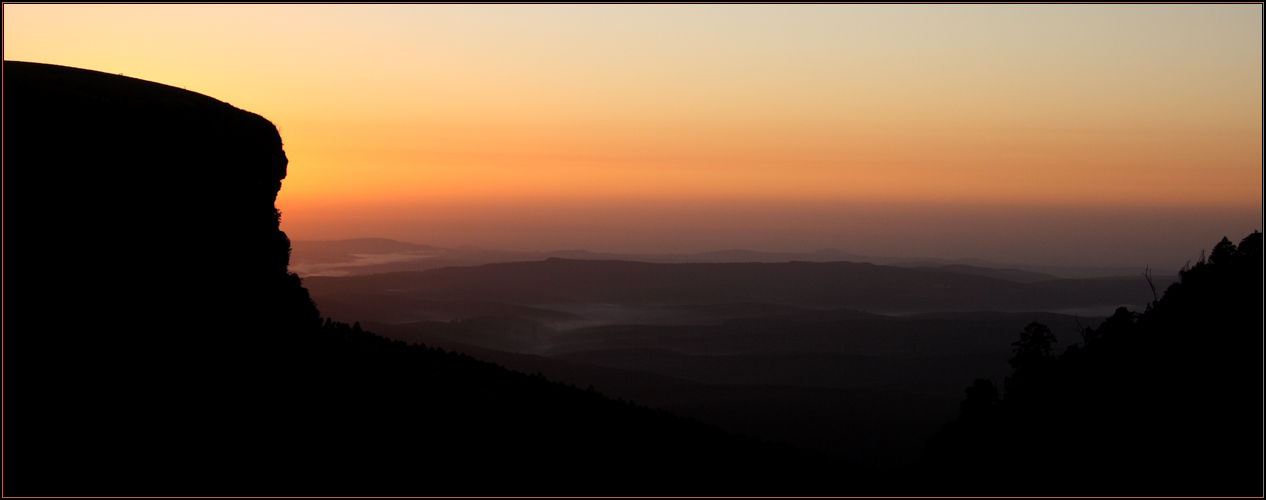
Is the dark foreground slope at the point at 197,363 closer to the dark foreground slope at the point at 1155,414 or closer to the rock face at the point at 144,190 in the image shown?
the rock face at the point at 144,190

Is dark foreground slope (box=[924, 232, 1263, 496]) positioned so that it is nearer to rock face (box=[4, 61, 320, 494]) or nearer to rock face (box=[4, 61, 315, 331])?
rock face (box=[4, 61, 320, 494])

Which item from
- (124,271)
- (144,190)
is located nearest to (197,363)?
(124,271)

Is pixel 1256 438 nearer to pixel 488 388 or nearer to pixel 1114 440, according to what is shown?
pixel 1114 440

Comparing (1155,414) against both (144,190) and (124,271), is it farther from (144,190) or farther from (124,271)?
(144,190)

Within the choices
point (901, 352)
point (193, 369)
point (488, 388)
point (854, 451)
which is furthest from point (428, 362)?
point (901, 352)

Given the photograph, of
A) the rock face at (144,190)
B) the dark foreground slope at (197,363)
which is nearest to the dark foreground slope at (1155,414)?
the dark foreground slope at (197,363)

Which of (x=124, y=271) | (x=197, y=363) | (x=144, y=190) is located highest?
(x=144, y=190)
